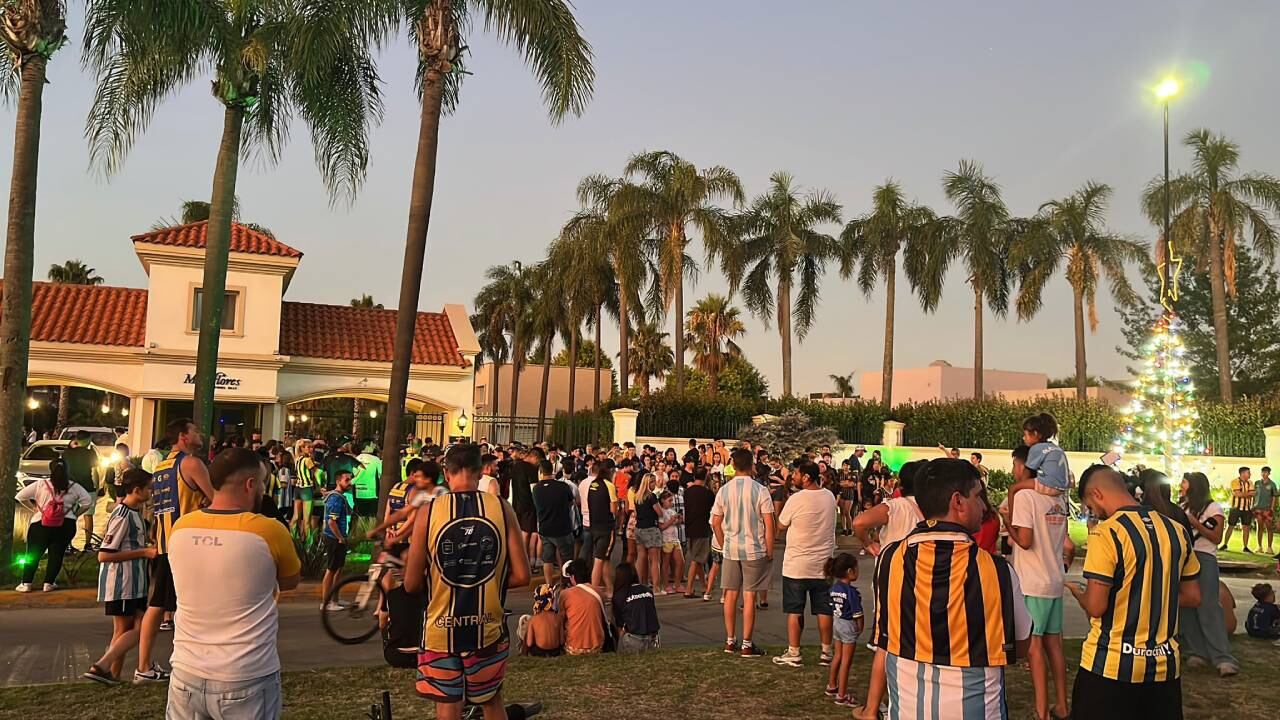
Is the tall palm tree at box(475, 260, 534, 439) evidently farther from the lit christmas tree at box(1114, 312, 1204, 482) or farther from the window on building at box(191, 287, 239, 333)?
the lit christmas tree at box(1114, 312, 1204, 482)

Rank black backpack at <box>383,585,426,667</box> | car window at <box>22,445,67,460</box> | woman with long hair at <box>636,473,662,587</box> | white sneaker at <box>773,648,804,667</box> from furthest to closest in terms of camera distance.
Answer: car window at <box>22,445,67,460</box> → woman with long hair at <box>636,473,662,587</box> → white sneaker at <box>773,648,804,667</box> → black backpack at <box>383,585,426,667</box>

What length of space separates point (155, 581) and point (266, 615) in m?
4.07

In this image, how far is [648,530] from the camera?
520 inches

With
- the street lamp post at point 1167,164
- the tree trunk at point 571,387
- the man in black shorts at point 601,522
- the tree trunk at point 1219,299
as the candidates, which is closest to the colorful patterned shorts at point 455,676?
the man in black shorts at point 601,522

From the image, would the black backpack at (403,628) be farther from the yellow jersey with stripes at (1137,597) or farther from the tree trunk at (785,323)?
the tree trunk at (785,323)

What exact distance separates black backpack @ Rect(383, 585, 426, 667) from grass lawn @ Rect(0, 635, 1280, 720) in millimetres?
474

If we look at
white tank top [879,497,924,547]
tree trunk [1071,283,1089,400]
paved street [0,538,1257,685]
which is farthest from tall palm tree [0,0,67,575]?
tree trunk [1071,283,1089,400]

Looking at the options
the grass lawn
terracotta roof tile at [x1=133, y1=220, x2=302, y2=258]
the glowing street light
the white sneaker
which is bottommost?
the grass lawn

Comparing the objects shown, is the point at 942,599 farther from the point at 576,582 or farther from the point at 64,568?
the point at 64,568

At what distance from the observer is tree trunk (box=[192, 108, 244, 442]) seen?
1513cm

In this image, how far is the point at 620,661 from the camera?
27.2 ft

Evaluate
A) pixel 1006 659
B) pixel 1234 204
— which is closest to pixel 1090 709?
pixel 1006 659

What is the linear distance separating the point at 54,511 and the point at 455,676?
8.84m

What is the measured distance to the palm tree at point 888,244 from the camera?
38531mm
